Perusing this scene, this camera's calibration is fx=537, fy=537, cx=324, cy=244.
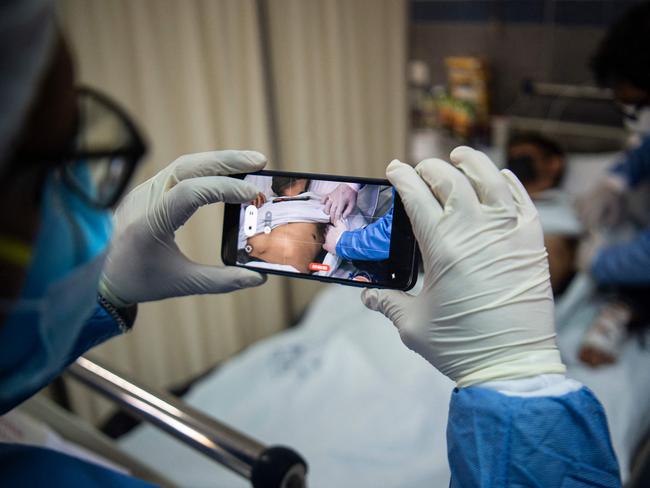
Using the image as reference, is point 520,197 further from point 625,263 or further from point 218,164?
point 625,263

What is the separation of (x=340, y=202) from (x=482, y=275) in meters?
0.20

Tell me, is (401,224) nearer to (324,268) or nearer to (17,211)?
(324,268)

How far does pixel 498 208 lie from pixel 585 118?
1.85 metres

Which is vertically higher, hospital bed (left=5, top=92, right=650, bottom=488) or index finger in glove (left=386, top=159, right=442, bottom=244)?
index finger in glove (left=386, top=159, right=442, bottom=244)

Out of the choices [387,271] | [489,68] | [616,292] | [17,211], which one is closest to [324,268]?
[387,271]

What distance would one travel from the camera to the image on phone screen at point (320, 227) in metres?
0.70

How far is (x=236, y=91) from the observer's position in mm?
2061

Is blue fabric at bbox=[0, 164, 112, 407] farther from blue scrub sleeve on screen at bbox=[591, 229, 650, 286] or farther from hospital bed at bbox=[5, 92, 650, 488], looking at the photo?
blue scrub sleeve on screen at bbox=[591, 229, 650, 286]

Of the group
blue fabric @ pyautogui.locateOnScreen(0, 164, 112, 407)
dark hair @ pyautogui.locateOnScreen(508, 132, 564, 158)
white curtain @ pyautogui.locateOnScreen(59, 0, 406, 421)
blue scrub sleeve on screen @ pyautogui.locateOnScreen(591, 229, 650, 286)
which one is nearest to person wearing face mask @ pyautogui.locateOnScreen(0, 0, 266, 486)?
blue fabric @ pyautogui.locateOnScreen(0, 164, 112, 407)

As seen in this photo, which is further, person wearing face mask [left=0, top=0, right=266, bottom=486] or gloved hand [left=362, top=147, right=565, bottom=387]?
gloved hand [left=362, top=147, right=565, bottom=387]

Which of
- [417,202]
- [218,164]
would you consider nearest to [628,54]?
[417,202]

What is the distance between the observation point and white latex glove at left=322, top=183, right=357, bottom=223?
694mm

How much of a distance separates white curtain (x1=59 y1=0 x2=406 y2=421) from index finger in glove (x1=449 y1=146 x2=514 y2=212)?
3.25ft

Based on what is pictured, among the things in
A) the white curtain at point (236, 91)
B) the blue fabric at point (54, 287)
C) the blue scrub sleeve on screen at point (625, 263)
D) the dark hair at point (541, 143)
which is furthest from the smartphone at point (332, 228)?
the dark hair at point (541, 143)
